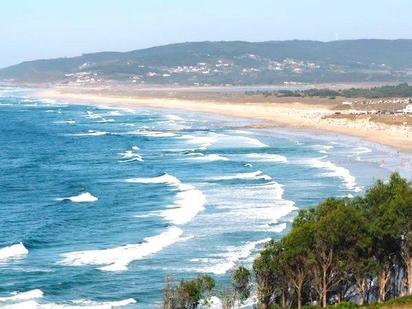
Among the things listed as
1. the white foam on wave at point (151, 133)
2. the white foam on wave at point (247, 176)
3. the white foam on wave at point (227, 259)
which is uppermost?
the white foam on wave at point (151, 133)

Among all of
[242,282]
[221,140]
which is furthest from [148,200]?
[221,140]

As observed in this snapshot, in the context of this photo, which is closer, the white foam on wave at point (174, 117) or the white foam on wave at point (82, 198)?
the white foam on wave at point (82, 198)

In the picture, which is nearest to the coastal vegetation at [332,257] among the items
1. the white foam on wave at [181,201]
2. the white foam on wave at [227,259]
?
the white foam on wave at [227,259]

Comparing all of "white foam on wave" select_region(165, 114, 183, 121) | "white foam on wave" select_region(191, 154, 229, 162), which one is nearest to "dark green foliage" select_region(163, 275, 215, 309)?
"white foam on wave" select_region(191, 154, 229, 162)

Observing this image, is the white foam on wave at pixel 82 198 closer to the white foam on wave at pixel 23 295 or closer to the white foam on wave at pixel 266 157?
the white foam on wave at pixel 23 295

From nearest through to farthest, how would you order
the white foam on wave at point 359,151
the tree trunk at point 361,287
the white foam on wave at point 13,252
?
the tree trunk at point 361,287 → the white foam on wave at point 13,252 → the white foam on wave at point 359,151

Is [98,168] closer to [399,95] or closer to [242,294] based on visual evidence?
[242,294]
